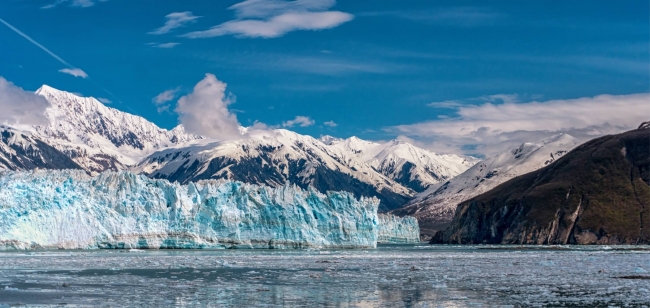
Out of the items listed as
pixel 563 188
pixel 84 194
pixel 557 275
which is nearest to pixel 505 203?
pixel 563 188

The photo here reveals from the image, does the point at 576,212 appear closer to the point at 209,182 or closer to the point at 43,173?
the point at 209,182

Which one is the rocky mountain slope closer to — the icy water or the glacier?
the glacier

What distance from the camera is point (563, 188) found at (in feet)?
593

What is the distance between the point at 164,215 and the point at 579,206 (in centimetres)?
10632

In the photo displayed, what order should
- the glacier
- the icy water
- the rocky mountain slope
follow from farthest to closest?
the rocky mountain slope → the glacier → the icy water

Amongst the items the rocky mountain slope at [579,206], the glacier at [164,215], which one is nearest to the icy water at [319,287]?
the glacier at [164,215]

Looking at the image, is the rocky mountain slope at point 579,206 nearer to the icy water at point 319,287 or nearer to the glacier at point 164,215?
the glacier at point 164,215

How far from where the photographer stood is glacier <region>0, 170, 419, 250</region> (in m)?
93.6

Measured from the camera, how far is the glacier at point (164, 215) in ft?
307

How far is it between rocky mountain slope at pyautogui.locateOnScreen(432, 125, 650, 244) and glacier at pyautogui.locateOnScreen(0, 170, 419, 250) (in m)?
63.0

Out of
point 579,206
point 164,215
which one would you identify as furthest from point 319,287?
point 579,206

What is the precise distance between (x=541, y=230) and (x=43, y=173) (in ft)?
364

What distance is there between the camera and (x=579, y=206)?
174 metres

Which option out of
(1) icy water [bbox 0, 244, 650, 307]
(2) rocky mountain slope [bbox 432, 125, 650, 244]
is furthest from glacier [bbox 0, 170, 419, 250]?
(2) rocky mountain slope [bbox 432, 125, 650, 244]
